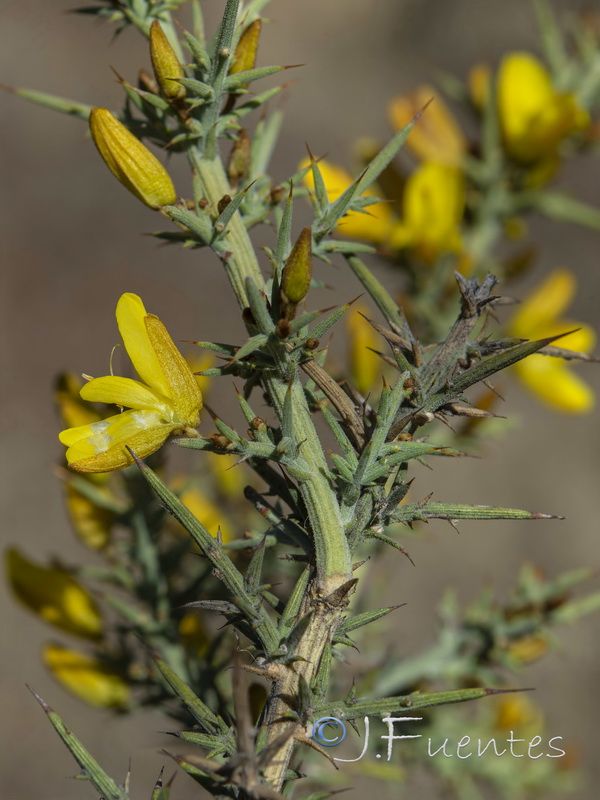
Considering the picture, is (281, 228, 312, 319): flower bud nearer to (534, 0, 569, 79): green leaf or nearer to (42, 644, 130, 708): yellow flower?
(42, 644, 130, 708): yellow flower

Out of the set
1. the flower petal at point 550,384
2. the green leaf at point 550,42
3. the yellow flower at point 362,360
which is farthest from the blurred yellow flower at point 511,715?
the green leaf at point 550,42

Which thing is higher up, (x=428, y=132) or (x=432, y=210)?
(x=428, y=132)

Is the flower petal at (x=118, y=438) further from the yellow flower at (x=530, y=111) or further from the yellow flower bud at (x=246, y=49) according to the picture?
the yellow flower at (x=530, y=111)

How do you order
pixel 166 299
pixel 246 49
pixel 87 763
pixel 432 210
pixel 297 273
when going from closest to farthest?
1. pixel 297 273
2. pixel 87 763
3. pixel 246 49
4. pixel 432 210
5. pixel 166 299

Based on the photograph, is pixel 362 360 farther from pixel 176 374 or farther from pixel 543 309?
pixel 176 374

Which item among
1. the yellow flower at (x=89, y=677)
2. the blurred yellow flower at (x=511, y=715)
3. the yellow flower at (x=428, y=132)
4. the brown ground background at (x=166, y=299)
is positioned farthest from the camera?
the brown ground background at (x=166, y=299)

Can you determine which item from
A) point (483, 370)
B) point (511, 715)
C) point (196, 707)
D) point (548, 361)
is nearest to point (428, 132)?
point (548, 361)
